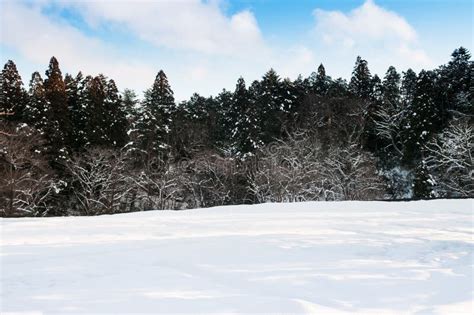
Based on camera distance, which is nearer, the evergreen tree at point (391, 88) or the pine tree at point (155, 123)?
the pine tree at point (155, 123)

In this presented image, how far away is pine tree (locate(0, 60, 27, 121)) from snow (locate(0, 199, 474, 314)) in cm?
2195

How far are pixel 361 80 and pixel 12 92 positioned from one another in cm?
3134

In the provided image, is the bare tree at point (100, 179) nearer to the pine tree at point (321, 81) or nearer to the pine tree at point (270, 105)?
the pine tree at point (270, 105)

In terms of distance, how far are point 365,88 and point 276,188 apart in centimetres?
1994

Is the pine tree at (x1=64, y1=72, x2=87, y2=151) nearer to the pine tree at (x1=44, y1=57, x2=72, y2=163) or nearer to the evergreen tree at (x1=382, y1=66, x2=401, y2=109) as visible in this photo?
the pine tree at (x1=44, y1=57, x2=72, y2=163)

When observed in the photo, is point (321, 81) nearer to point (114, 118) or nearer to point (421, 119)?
point (421, 119)

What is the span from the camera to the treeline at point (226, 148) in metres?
24.2

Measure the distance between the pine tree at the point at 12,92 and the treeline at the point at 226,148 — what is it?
0.24 feet

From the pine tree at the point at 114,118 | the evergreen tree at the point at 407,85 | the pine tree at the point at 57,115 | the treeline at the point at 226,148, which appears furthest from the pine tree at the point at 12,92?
the evergreen tree at the point at 407,85

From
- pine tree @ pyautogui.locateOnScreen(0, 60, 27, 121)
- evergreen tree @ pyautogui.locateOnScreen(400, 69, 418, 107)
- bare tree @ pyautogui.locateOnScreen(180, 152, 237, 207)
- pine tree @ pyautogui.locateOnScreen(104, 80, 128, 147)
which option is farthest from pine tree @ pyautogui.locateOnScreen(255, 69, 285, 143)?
pine tree @ pyautogui.locateOnScreen(0, 60, 27, 121)

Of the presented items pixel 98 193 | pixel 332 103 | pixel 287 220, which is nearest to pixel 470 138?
pixel 332 103

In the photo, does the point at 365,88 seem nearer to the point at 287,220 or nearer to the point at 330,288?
the point at 287,220

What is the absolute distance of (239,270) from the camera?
4.58 meters

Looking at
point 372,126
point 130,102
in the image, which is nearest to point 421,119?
point 372,126
